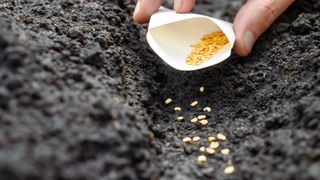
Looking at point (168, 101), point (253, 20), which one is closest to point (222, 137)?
point (168, 101)

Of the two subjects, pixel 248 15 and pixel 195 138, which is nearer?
pixel 195 138

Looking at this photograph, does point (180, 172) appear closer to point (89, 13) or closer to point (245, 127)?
point (245, 127)

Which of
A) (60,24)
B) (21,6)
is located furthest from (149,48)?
(21,6)

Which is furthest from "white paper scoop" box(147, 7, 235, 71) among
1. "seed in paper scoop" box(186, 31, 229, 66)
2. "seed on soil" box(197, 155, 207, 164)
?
"seed on soil" box(197, 155, 207, 164)

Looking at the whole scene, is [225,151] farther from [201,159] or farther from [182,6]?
[182,6]

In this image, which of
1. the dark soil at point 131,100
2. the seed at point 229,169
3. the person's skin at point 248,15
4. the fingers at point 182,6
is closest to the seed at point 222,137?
the dark soil at point 131,100

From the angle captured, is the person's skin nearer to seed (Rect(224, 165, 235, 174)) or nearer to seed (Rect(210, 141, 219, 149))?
seed (Rect(210, 141, 219, 149))

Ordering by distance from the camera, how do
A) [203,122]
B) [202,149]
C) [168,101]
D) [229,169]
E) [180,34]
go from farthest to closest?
[180,34]
[168,101]
[203,122]
[202,149]
[229,169]
